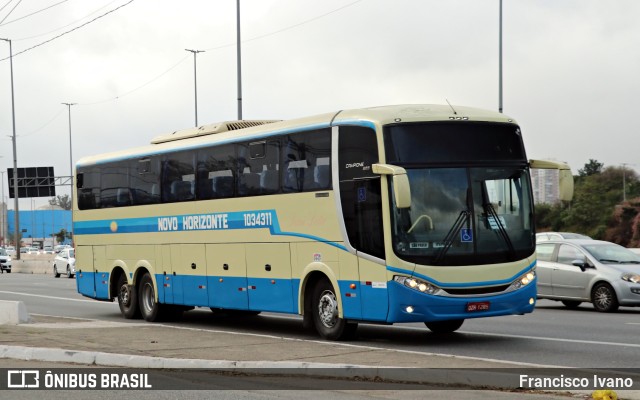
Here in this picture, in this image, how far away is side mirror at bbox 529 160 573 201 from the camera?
1590 centimetres

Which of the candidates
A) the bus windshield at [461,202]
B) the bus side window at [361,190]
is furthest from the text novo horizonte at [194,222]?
the bus windshield at [461,202]

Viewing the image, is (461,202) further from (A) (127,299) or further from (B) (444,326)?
(A) (127,299)

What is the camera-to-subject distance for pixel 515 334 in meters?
17.5

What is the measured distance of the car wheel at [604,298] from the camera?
22234mm

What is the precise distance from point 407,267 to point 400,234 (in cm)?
47

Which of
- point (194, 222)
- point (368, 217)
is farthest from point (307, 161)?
point (194, 222)

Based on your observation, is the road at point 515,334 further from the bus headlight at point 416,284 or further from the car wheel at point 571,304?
the bus headlight at point 416,284

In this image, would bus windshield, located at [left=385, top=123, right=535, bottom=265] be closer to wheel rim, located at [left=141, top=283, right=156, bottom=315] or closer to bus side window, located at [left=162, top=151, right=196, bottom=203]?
bus side window, located at [left=162, top=151, right=196, bottom=203]

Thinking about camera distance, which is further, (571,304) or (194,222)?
(571,304)

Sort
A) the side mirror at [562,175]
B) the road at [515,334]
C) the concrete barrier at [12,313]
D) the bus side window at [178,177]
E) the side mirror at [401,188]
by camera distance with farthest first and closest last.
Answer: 1. the bus side window at [178,177]
2. the concrete barrier at [12,313]
3. the side mirror at [562,175]
4. the side mirror at [401,188]
5. the road at [515,334]

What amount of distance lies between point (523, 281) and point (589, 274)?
7477mm

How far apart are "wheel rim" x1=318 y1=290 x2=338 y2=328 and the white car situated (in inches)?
1458

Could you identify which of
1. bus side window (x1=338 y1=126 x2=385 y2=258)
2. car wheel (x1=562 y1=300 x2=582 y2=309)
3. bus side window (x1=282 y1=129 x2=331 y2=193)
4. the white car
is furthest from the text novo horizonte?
the white car

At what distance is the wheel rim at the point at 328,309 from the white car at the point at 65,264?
37023 mm
